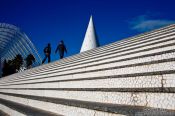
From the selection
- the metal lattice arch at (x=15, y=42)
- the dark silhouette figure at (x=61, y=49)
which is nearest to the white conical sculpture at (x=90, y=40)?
the dark silhouette figure at (x=61, y=49)

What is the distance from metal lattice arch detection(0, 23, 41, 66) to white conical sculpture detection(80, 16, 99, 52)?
3443 centimetres

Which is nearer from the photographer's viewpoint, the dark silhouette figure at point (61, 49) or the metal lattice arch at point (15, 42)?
the dark silhouette figure at point (61, 49)

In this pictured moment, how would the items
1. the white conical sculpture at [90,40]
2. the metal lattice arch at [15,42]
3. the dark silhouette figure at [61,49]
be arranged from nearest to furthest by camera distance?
the dark silhouette figure at [61,49] < the white conical sculpture at [90,40] < the metal lattice arch at [15,42]

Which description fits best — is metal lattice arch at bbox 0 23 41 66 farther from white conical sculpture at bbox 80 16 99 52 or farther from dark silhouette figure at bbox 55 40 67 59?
dark silhouette figure at bbox 55 40 67 59

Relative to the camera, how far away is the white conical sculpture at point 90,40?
1961 cm

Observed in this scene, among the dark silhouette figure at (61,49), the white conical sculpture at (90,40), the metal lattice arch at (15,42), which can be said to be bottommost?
the dark silhouette figure at (61,49)

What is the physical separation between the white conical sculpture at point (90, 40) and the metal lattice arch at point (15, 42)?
34433 mm

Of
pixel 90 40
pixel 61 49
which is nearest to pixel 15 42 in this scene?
pixel 90 40

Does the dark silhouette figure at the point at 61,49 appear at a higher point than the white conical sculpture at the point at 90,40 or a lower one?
lower

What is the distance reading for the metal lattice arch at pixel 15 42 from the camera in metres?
54.6

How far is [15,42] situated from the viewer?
62219 mm

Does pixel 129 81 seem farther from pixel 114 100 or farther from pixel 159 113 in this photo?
pixel 159 113

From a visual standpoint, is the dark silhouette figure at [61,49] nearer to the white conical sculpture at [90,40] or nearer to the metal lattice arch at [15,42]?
the white conical sculpture at [90,40]

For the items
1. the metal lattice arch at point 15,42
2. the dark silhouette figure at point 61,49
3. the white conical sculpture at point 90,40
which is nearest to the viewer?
the dark silhouette figure at point 61,49
